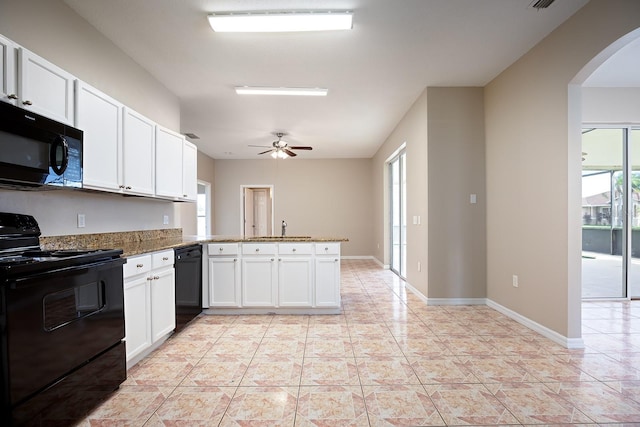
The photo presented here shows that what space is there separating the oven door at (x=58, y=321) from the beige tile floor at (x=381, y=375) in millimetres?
421

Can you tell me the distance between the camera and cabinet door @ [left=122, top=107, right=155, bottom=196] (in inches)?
107

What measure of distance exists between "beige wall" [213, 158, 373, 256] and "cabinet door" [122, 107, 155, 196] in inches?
220

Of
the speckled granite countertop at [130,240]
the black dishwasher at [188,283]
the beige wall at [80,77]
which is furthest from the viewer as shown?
the black dishwasher at [188,283]

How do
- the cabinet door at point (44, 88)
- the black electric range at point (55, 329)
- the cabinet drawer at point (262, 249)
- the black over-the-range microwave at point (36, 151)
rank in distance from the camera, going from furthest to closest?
the cabinet drawer at point (262, 249) → the cabinet door at point (44, 88) → the black over-the-range microwave at point (36, 151) → the black electric range at point (55, 329)

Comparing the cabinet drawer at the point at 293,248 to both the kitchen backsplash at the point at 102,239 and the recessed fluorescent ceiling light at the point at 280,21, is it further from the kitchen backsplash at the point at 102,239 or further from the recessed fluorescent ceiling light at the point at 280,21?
the recessed fluorescent ceiling light at the point at 280,21

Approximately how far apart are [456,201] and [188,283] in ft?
11.0

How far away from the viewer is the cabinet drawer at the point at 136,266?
2273 millimetres

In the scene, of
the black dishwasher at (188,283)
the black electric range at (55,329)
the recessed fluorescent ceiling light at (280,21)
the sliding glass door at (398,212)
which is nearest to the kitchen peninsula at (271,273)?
the black dishwasher at (188,283)

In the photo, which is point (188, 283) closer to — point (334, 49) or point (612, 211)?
point (334, 49)

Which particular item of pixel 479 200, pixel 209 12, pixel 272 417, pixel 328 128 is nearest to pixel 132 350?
pixel 272 417

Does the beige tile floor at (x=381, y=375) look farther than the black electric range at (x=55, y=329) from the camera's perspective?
Yes

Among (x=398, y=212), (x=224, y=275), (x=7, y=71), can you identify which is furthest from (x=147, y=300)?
(x=398, y=212)

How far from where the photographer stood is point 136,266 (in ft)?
7.84

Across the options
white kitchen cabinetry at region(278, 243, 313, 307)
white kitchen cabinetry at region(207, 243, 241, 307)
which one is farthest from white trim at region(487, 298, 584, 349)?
white kitchen cabinetry at region(207, 243, 241, 307)
